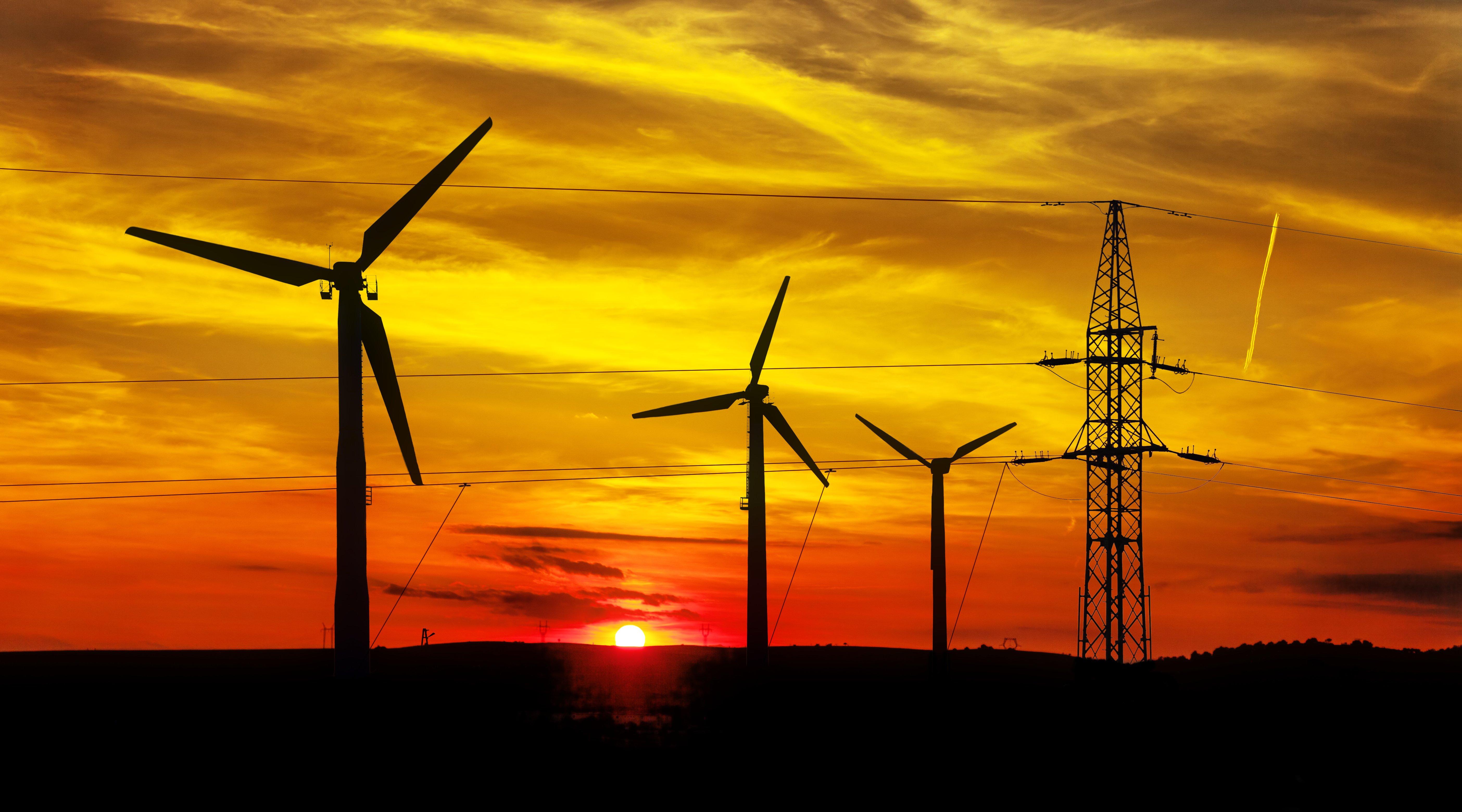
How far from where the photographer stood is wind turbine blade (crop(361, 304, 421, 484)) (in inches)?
2874

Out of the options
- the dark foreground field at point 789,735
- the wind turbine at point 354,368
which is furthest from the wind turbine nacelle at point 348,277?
the dark foreground field at point 789,735

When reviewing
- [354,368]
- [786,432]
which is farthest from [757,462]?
[354,368]

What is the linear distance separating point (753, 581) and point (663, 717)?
3218cm

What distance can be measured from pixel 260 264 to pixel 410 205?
8.49m

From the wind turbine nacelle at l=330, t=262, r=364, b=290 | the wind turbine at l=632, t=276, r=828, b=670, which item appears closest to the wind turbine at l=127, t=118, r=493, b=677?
the wind turbine nacelle at l=330, t=262, r=364, b=290

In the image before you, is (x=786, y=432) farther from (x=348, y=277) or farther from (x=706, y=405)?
(x=348, y=277)

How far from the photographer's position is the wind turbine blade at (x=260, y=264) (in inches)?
2940

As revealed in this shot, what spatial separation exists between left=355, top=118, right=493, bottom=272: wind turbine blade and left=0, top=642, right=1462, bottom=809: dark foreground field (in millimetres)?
22919

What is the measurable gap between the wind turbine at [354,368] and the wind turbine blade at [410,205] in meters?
0.04

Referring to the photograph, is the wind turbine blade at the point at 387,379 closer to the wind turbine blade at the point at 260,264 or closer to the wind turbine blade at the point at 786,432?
the wind turbine blade at the point at 260,264

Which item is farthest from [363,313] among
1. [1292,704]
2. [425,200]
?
[1292,704]

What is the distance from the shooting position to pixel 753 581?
372ft

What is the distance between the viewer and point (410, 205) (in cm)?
7825

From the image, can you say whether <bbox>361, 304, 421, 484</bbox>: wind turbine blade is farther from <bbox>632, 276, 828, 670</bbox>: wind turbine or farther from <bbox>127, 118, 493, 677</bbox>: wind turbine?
<bbox>632, 276, 828, 670</bbox>: wind turbine
